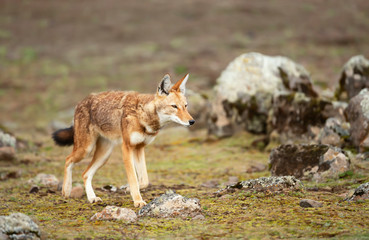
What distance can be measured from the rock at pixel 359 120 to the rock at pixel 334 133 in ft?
0.94

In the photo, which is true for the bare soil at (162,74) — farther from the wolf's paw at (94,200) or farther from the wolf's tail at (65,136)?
the wolf's tail at (65,136)

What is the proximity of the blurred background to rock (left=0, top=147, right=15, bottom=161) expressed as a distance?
843 cm

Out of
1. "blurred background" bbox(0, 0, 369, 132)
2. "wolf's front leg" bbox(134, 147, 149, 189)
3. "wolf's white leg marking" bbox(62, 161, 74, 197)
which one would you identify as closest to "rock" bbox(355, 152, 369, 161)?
"wolf's front leg" bbox(134, 147, 149, 189)

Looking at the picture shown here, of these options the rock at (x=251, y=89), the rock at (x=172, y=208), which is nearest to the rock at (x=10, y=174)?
the rock at (x=172, y=208)

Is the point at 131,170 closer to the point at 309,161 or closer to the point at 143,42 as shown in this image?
the point at 309,161

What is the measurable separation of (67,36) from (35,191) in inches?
1521


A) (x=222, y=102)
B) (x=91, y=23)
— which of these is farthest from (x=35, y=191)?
(x=91, y=23)

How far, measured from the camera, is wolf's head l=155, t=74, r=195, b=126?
28.1 feet

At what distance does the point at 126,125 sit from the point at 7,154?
568cm

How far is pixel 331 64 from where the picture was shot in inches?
1228

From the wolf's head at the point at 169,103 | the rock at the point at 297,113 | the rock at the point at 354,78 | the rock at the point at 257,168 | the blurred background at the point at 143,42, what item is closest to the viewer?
the wolf's head at the point at 169,103

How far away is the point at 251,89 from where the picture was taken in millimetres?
15109

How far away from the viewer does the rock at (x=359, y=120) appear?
34.9 feet

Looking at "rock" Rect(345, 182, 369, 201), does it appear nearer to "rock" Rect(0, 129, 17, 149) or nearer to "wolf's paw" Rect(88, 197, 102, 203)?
Result: "wolf's paw" Rect(88, 197, 102, 203)
